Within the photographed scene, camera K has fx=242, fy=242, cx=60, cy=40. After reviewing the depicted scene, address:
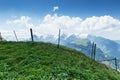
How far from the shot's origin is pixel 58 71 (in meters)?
30.2

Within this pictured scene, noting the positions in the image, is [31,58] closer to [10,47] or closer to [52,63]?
[52,63]

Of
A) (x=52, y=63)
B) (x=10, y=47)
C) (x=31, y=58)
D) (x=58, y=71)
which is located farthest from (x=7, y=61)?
(x=10, y=47)

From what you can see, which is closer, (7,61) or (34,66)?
(34,66)

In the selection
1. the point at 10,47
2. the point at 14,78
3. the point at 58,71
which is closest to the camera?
the point at 14,78

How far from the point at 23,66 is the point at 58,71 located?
17.8 feet

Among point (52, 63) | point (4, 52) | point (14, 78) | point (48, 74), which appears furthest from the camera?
point (4, 52)

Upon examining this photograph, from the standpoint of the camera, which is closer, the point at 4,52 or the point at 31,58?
the point at 31,58

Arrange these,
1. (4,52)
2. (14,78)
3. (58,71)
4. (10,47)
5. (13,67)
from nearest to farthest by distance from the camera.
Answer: (14,78) < (58,71) < (13,67) < (4,52) < (10,47)

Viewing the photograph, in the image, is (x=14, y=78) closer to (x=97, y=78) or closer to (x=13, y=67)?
(x=13, y=67)

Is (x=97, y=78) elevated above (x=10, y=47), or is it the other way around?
(x=10, y=47)

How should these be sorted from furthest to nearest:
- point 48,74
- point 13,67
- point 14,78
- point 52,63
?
1. point 52,63
2. point 13,67
3. point 48,74
4. point 14,78

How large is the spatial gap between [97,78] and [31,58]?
1114 centimetres

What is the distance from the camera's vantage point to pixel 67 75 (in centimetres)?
2902

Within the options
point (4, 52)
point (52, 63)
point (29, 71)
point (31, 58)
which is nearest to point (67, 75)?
point (29, 71)
